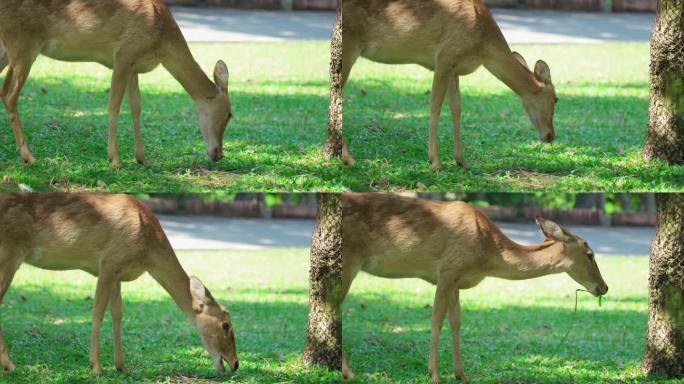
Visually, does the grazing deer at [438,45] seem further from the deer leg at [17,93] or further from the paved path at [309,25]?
the deer leg at [17,93]

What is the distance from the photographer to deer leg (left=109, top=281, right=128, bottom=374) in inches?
400

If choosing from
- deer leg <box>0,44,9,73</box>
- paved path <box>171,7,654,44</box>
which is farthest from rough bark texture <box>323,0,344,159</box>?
deer leg <box>0,44,9,73</box>

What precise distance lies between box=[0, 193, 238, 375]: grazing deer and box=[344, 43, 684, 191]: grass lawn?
1687 mm

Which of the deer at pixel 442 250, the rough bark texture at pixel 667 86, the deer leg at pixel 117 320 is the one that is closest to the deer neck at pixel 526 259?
the deer at pixel 442 250

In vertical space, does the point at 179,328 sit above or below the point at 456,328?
below

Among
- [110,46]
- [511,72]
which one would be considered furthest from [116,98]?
[511,72]

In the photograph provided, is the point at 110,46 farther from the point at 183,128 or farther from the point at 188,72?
the point at 183,128

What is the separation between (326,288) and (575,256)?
6.29 ft

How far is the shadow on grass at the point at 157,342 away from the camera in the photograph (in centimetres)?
1030

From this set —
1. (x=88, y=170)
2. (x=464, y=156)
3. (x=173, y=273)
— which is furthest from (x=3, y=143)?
(x=464, y=156)

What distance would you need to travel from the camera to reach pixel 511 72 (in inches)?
380

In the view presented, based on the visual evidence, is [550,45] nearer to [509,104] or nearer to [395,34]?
[509,104]

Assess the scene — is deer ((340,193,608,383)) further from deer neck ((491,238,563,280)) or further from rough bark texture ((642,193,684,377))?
rough bark texture ((642,193,684,377))

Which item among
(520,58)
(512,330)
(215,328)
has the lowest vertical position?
(512,330)
